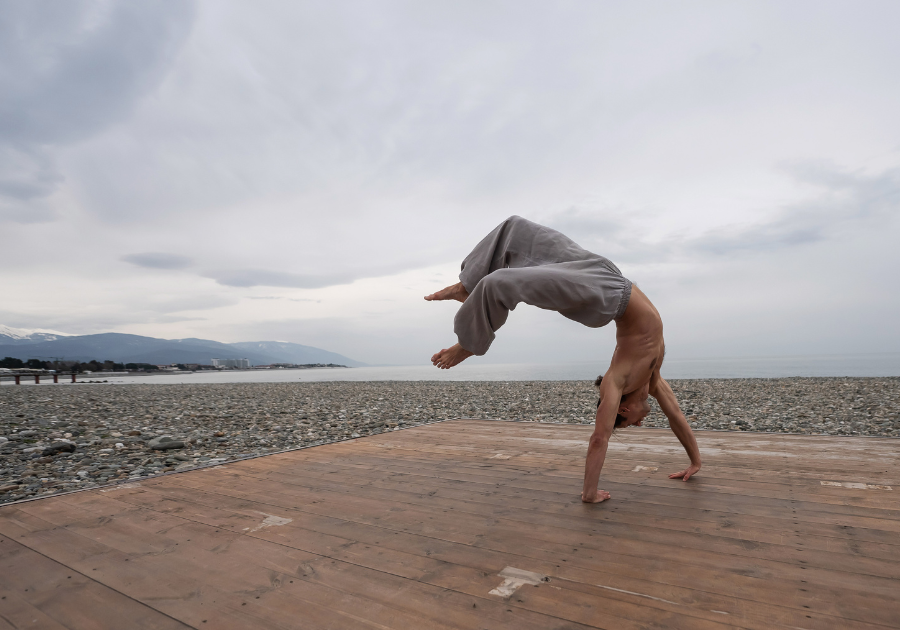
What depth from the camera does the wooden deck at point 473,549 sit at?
190cm

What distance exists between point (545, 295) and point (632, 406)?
4.67 feet

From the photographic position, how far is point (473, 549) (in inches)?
98.3

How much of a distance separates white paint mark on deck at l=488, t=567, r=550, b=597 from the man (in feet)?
3.72

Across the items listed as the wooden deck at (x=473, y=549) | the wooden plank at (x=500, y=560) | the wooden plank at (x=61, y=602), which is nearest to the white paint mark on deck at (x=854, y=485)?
the wooden deck at (x=473, y=549)

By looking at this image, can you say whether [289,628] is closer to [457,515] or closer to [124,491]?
[457,515]

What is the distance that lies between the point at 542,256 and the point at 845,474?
116 inches

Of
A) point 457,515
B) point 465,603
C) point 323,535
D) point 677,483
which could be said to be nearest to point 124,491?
point 323,535

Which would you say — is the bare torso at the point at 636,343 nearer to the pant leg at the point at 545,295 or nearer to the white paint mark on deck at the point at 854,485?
the pant leg at the point at 545,295

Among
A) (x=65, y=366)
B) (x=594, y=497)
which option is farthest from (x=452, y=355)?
(x=65, y=366)

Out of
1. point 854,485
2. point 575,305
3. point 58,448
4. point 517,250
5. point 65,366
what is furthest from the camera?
point 65,366

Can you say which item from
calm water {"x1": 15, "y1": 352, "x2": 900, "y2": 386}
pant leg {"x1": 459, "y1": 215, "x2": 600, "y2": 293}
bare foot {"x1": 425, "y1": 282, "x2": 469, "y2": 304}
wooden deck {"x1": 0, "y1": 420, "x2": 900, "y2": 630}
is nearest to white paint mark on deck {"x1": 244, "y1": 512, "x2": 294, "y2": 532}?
wooden deck {"x1": 0, "y1": 420, "x2": 900, "y2": 630}

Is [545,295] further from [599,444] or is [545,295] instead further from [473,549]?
[473,549]

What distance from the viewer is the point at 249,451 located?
7395mm

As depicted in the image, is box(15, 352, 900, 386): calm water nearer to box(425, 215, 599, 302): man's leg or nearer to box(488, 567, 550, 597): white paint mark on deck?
box(425, 215, 599, 302): man's leg
